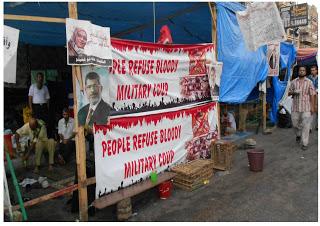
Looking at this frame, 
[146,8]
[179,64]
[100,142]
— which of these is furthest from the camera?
[146,8]

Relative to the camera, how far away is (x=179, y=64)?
581cm

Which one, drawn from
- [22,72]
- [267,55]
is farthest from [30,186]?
[267,55]

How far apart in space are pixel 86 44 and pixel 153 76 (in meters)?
1.58

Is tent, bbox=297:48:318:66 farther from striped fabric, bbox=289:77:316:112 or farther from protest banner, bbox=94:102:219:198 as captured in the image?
protest banner, bbox=94:102:219:198

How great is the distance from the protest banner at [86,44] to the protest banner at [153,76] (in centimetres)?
15

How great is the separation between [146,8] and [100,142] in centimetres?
332

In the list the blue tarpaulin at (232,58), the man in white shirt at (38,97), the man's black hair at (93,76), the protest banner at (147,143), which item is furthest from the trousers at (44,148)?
the blue tarpaulin at (232,58)

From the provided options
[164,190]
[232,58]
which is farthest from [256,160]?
[232,58]

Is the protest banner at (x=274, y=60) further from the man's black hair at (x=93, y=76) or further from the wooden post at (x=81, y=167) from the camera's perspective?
the wooden post at (x=81, y=167)

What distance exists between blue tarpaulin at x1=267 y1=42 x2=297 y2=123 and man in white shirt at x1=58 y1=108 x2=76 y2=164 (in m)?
6.90

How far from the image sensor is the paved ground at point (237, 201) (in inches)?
167

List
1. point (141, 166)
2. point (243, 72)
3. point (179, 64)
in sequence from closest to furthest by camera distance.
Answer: point (141, 166) < point (179, 64) < point (243, 72)

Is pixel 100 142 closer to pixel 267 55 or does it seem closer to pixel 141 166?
pixel 141 166

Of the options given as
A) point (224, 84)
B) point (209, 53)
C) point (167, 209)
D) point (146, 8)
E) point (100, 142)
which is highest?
point (146, 8)
